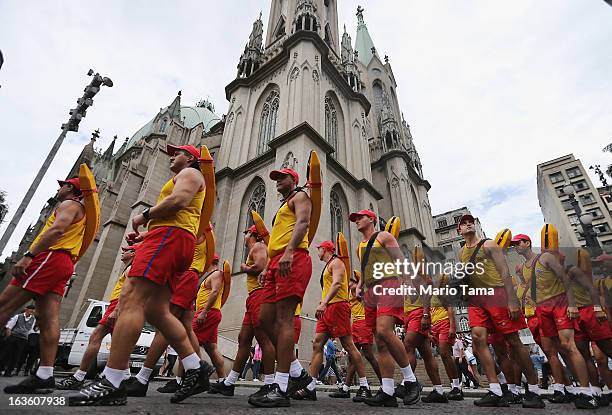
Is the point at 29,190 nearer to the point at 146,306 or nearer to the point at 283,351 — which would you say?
the point at 146,306

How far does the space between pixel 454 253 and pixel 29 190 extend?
914 centimetres

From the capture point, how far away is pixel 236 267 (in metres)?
15.3

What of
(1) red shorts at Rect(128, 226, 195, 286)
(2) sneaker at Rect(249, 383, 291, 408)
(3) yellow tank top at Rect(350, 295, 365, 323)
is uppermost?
(3) yellow tank top at Rect(350, 295, 365, 323)

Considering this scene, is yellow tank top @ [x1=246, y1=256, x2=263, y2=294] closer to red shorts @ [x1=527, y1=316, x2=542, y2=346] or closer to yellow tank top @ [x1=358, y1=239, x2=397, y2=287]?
yellow tank top @ [x1=358, y1=239, x2=397, y2=287]

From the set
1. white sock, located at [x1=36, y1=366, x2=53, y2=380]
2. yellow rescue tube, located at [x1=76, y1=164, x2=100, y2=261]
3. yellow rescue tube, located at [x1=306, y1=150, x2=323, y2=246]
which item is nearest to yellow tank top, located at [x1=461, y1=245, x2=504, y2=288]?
yellow rescue tube, located at [x1=306, y1=150, x2=323, y2=246]

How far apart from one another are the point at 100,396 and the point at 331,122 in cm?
2006

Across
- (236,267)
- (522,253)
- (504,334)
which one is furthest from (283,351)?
(236,267)

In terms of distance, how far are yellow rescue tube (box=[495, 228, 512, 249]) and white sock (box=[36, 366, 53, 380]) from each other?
5.14 m

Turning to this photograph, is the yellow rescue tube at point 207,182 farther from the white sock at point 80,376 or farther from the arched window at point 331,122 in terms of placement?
the arched window at point 331,122

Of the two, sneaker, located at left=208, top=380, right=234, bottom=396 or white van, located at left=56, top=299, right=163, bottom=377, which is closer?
sneaker, located at left=208, top=380, right=234, bottom=396

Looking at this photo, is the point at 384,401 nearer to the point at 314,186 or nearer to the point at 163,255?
the point at 314,186

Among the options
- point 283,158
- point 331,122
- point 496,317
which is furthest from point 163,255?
point 331,122

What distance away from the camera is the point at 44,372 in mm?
3086

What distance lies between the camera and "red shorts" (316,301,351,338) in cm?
465
